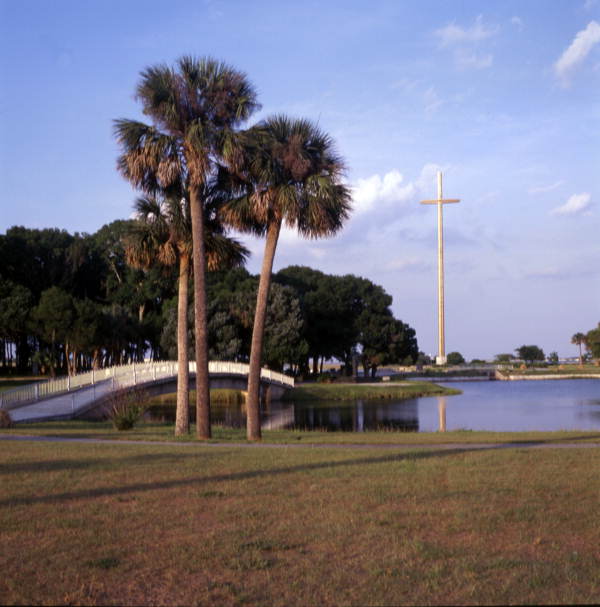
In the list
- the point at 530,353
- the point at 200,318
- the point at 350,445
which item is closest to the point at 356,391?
the point at 200,318

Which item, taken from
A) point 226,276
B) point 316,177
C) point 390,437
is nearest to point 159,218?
point 316,177

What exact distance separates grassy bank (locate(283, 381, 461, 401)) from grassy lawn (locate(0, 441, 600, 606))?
48708 mm

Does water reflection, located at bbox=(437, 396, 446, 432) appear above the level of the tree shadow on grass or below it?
below

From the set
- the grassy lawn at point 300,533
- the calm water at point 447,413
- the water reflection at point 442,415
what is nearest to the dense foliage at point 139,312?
Result: the calm water at point 447,413

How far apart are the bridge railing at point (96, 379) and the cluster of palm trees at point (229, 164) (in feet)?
40.7

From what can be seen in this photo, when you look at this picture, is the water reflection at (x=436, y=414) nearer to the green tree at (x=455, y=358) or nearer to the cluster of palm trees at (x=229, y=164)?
the cluster of palm trees at (x=229, y=164)

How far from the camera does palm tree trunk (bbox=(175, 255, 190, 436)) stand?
79.8 ft

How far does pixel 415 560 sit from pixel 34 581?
3269mm

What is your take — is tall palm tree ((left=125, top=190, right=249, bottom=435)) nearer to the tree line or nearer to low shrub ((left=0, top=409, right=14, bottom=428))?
the tree line

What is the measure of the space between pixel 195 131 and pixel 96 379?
2279 centimetres

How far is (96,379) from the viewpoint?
40438 mm

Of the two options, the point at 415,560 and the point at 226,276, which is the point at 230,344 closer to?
the point at 226,276

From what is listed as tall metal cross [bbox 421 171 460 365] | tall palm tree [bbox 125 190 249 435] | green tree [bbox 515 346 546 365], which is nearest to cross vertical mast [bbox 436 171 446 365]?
tall metal cross [bbox 421 171 460 365]

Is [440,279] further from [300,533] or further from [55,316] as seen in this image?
[300,533]
